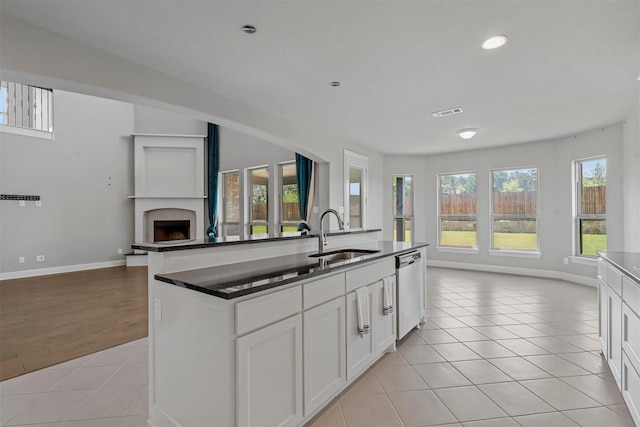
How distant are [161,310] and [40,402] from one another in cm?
129

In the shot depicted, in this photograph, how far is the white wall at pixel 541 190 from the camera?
511cm

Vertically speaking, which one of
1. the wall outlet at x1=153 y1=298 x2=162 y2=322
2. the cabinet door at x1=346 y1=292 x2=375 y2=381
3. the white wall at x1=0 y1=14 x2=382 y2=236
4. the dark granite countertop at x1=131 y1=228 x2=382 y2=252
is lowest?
the cabinet door at x1=346 y1=292 x2=375 y2=381

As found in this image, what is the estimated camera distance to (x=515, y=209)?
260 inches

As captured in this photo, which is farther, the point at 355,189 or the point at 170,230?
the point at 170,230

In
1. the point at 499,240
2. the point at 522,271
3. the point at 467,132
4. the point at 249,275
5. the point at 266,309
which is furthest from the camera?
the point at 499,240

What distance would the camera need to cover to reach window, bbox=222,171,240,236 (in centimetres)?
799

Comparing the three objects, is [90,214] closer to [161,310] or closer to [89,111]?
[89,111]

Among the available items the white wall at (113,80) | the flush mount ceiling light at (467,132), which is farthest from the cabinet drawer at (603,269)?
the white wall at (113,80)

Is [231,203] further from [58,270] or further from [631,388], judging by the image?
[631,388]

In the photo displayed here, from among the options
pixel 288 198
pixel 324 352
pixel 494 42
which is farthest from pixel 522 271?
pixel 324 352

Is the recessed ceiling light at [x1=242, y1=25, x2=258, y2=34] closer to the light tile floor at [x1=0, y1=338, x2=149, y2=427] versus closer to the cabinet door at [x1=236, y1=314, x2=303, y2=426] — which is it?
the cabinet door at [x1=236, y1=314, x2=303, y2=426]

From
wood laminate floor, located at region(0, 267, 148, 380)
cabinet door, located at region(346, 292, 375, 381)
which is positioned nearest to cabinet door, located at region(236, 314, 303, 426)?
cabinet door, located at region(346, 292, 375, 381)

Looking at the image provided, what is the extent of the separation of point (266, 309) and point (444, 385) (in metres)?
1.64

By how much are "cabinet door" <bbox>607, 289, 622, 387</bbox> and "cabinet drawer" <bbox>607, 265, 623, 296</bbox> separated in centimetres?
5
